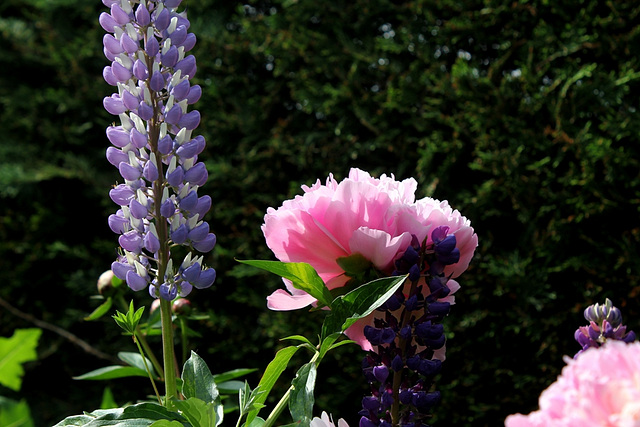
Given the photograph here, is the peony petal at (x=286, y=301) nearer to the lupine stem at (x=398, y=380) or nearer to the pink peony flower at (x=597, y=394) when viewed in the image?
the lupine stem at (x=398, y=380)

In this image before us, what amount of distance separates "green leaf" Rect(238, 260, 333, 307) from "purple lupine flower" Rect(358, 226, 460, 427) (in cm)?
6

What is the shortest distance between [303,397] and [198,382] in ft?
0.40

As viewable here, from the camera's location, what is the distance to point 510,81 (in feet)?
7.95

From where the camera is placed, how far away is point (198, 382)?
624 millimetres

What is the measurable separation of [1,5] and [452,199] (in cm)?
343

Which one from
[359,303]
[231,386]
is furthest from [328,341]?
[231,386]

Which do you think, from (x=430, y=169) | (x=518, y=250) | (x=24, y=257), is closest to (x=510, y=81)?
(x=430, y=169)

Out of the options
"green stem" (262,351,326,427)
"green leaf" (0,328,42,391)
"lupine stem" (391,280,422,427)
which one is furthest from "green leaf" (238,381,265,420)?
"green leaf" (0,328,42,391)

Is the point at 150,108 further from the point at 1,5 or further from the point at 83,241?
the point at 1,5

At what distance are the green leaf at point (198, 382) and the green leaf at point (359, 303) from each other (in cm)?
12

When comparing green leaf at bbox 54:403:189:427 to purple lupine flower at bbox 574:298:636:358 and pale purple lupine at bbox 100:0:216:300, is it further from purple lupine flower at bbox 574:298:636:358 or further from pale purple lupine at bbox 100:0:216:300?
purple lupine flower at bbox 574:298:636:358

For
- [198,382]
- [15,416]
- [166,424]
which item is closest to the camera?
[15,416]

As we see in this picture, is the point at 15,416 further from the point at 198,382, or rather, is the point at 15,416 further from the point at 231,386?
the point at 231,386

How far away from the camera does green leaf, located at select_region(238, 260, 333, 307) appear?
61 centimetres
